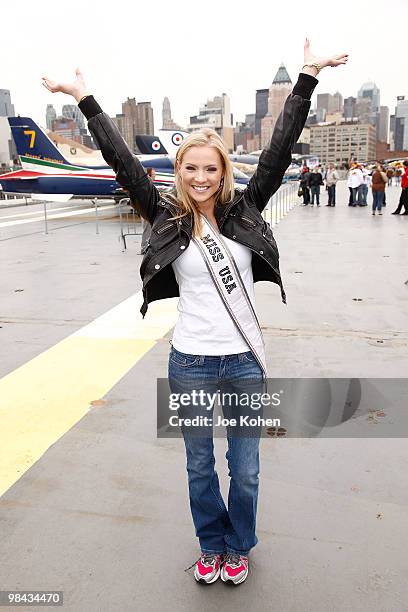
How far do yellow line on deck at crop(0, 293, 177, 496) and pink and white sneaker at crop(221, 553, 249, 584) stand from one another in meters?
1.39

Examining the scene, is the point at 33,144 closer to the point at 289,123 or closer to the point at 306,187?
the point at 306,187

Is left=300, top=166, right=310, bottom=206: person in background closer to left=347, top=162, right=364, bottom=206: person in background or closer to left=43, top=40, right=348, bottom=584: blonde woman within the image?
left=347, top=162, right=364, bottom=206: person in background

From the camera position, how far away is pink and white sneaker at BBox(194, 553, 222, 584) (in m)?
2.30

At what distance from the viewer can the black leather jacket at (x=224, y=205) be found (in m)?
2.20

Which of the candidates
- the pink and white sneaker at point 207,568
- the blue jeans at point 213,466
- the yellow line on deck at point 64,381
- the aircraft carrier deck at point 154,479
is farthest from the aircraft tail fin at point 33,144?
the pink and white sneaker at point 207,568

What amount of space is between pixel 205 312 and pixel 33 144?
2138cm

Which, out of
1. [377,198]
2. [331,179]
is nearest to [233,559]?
[377,198]

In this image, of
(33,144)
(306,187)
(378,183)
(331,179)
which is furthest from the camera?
(306,187)

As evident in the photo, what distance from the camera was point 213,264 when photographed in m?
2.15

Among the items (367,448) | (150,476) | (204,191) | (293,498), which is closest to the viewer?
(204,191)

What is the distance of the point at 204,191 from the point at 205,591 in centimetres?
175

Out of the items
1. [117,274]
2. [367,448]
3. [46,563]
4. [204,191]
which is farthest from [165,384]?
[117,274]

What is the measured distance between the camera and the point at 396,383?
423 centimetres

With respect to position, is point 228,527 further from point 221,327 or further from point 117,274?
point 117,274
